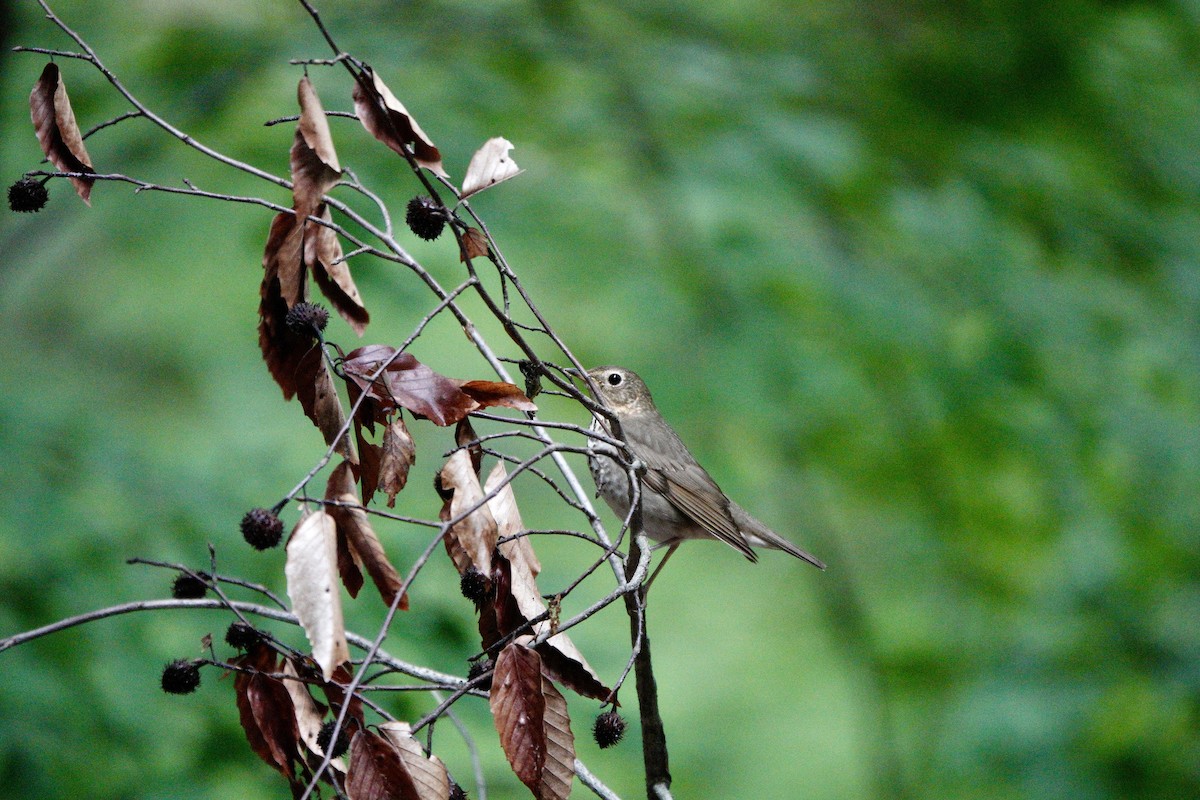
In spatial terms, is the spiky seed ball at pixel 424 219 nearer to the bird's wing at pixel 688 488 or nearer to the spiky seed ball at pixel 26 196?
the spiky seed ball at pixel 26 196

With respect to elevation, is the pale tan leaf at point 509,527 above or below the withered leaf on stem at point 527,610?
above

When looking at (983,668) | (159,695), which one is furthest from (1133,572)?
(159,695)

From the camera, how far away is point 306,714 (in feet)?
4.86

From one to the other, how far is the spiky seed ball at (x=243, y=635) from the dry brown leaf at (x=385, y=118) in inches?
26.2

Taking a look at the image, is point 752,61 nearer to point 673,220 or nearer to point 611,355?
point 673,220

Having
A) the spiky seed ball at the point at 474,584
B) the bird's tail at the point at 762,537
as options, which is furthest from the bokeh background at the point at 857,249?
the spiky seed ball at the point at 474,584

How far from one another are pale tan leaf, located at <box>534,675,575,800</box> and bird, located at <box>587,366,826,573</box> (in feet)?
4.55

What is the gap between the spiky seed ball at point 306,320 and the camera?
1.46m

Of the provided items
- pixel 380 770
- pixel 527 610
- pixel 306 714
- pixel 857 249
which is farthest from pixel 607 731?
pixel 857 249

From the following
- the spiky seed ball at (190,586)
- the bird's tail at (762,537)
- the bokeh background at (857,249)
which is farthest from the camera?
the bokeh background at (857,249)

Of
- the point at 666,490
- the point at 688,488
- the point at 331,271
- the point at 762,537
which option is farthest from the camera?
the point at 762,537

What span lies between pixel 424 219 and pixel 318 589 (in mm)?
511

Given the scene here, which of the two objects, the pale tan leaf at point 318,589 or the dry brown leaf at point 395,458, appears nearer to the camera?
the pale tan leaf at point 318,589

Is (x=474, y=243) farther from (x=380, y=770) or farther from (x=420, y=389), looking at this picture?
(x=380, y=770)
